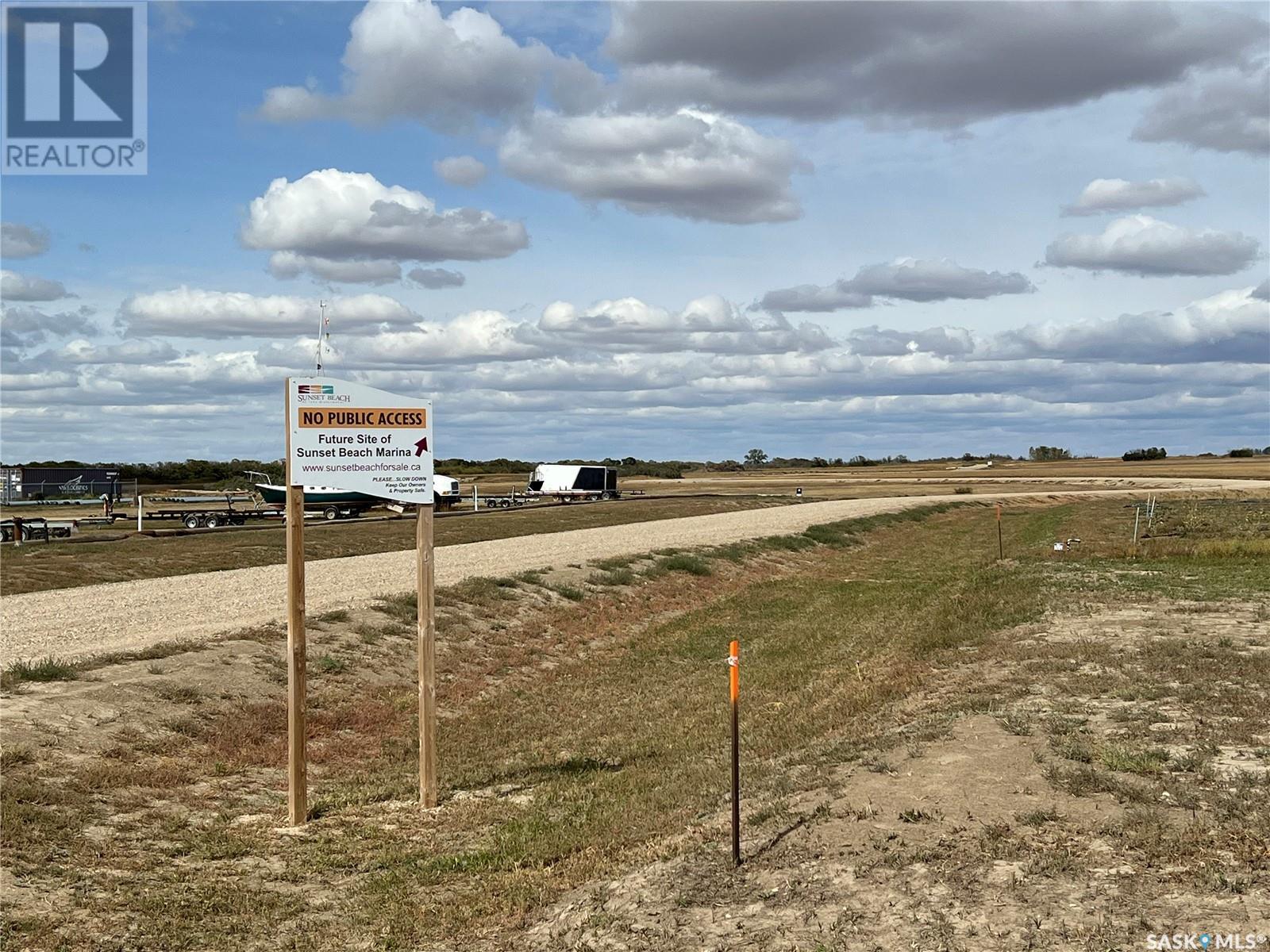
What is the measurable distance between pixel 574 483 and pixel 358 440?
2800 inches

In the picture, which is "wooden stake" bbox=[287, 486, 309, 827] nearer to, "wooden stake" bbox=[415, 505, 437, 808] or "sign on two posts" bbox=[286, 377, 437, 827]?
"sign on two posts" bbox=[286, 377, 437, 827]

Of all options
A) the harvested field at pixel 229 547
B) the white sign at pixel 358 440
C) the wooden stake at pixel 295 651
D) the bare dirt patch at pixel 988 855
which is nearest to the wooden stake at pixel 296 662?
the wooden stake at pixel 295 651

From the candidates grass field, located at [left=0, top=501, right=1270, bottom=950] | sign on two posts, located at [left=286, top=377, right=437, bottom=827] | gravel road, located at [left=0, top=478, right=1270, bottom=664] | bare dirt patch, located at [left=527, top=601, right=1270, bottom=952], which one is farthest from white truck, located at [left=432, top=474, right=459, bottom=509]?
bare dirt patch, located at [left=527, top=601, right=1270, bottom=952]

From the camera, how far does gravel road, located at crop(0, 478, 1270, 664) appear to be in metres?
17.6

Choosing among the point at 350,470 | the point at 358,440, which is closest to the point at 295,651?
the point at 350,470

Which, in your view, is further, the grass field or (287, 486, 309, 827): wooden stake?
(287, 486, 309, 827): wooden stake

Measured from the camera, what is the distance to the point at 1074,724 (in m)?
10.8

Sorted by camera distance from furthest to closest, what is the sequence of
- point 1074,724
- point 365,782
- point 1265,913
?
1. point 365,782
2. point 1074,724
3. point 1265,913

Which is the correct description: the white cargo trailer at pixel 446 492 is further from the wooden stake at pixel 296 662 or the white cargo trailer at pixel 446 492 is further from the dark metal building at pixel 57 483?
the wooden stake at pixel 296 662

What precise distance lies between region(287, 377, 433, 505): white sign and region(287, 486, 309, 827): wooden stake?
316 mm

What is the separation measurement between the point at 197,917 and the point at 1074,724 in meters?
7.71

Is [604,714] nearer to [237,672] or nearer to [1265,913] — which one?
[237,672]

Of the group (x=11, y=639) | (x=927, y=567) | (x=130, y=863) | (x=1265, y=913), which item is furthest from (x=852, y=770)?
(x=927, y=567)

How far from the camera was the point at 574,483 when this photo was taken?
8156 cm
